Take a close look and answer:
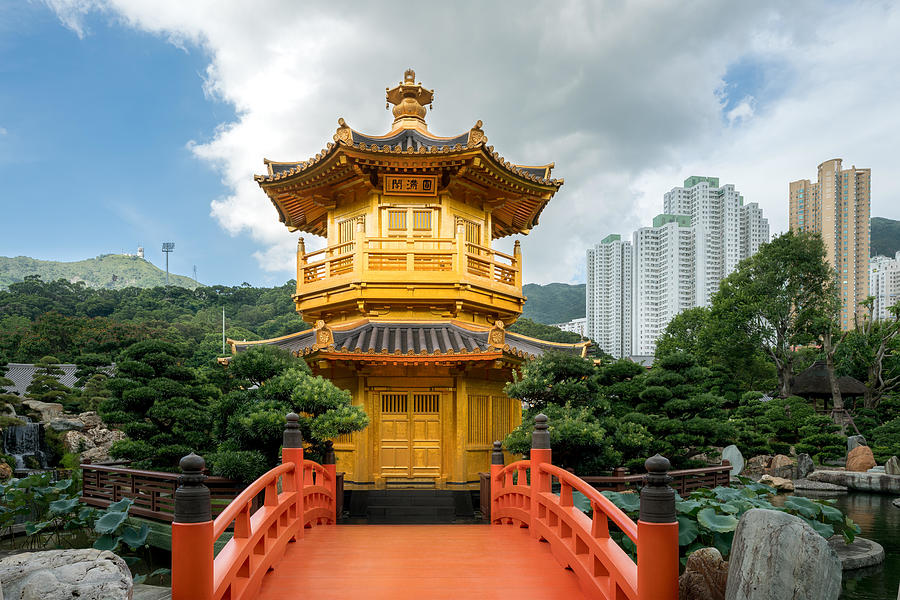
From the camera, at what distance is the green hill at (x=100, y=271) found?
10456 cm

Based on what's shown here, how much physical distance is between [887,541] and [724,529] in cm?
877

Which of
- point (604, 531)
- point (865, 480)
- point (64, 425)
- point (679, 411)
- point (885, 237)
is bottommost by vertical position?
point (865, 480)

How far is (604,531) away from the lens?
4.91m

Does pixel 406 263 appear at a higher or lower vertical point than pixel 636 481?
higher

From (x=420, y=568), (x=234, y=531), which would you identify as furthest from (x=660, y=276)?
(x=234, y=531)

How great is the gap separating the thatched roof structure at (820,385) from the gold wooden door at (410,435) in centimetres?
2547

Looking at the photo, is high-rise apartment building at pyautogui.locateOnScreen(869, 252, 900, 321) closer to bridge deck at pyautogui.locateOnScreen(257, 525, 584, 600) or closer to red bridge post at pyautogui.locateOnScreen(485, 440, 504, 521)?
red bridge post at pyautogui.locateOnScreen(485, 440, 504, 521)

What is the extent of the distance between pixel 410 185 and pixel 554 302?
110096 millimetres

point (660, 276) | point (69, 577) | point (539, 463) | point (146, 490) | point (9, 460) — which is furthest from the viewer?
point (660, 276)

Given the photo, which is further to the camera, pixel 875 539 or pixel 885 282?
pixel 885 282

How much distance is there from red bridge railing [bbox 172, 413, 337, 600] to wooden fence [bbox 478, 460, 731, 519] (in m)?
3.95

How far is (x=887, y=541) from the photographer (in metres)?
12.8

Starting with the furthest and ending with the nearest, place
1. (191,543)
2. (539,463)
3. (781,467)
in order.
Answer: (781,467), (539,463), (191,543)

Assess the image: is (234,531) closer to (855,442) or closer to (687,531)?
(687,531)
